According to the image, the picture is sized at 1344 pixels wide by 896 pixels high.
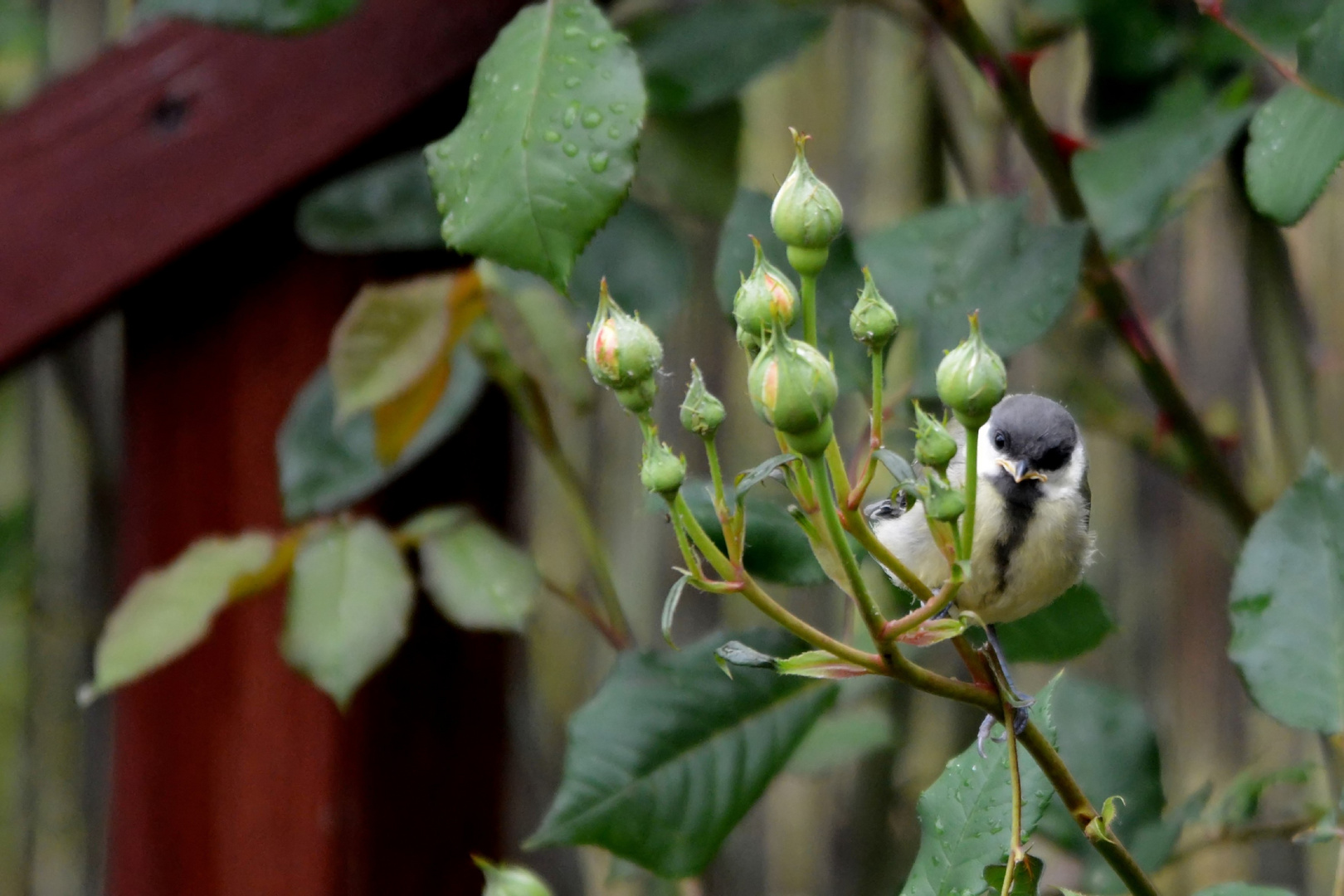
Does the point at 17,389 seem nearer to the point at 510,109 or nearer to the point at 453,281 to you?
the point at 453,281

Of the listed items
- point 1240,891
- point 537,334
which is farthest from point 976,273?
point 1240,891

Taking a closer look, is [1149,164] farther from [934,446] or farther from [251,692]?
[251,692]

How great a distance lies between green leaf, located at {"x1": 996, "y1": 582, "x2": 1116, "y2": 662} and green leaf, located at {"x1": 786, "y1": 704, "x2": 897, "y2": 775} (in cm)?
34

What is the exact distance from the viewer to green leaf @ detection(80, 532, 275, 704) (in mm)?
918

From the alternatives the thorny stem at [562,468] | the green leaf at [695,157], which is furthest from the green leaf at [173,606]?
the green leaf at [695,157]

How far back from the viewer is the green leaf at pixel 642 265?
3.44ft

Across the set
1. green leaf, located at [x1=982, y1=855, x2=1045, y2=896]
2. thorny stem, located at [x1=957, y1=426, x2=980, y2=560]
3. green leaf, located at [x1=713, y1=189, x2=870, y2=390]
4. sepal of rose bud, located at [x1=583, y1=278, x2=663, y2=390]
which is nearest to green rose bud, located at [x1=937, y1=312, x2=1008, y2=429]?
thorny stem, located at [x1=957, y1=426, x2=980, y2=560]

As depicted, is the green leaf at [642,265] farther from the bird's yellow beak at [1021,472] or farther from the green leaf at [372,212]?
the bird's yellow beak at [1021,472]

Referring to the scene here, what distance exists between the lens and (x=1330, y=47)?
0.71m

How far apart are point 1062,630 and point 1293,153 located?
0.31 m

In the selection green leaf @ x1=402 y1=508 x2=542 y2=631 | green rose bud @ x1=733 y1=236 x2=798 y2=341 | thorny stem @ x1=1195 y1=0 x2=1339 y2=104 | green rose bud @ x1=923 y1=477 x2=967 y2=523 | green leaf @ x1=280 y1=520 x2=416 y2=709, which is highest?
green rose bud @ x1=733 y1=236 x2=798 y2=341

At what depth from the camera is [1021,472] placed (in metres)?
1.10

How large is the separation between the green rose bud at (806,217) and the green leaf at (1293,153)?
0.31m

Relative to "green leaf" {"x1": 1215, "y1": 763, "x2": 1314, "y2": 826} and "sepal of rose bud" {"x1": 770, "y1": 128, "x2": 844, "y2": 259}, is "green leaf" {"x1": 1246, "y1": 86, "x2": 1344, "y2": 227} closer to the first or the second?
"sepal of rose bud" {"x1": 770, "y1": 128, "x2": 844, "y2": 259}
